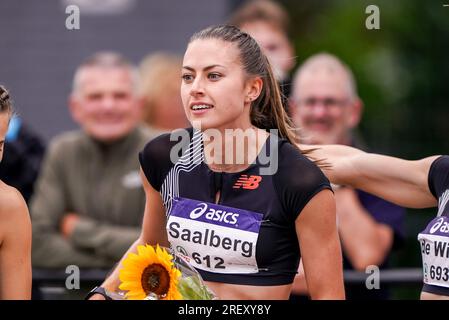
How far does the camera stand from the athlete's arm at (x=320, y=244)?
4.19 metres

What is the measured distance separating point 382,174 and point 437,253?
1.87 ft

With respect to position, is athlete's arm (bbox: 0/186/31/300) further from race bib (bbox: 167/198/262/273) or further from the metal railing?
the metal railing

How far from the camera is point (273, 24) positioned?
7.39 m

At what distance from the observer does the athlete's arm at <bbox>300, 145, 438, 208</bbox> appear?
4672mm

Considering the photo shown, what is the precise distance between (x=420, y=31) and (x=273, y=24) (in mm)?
8692

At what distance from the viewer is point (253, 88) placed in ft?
14.8

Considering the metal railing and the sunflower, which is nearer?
the sunflower

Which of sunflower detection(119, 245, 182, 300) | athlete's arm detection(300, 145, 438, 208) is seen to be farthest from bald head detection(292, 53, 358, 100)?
sunflower detection(119, 245, 182, 300)

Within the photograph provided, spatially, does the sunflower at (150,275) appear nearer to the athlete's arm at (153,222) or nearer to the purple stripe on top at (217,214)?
the purple stripe on top at (217,214)

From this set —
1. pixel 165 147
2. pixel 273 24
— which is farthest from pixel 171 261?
pixel 273 24

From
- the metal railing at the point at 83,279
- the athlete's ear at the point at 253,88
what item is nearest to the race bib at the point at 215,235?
the athlete's ear at the point at 253,88

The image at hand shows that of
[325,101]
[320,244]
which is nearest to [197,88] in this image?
[320,244]

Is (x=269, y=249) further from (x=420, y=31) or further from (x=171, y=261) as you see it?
(x=420, y=31)

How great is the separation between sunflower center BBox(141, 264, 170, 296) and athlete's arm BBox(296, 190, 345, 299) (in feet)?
1.92
